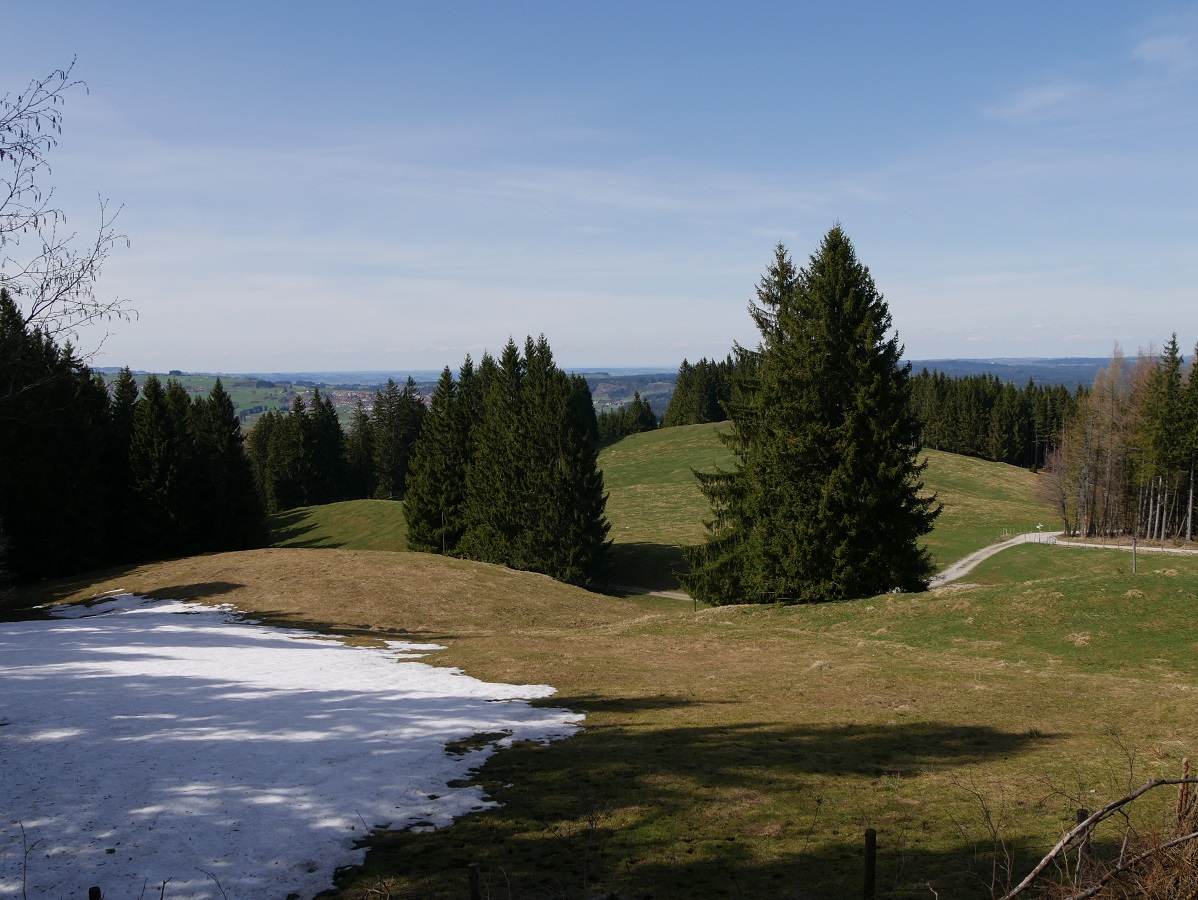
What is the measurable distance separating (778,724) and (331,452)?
98.6 meters

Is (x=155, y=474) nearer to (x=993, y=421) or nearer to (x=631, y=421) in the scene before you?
(x=631, y=421)

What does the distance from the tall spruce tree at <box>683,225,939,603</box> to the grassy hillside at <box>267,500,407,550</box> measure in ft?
137

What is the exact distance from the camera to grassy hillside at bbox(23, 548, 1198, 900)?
8.59 meters

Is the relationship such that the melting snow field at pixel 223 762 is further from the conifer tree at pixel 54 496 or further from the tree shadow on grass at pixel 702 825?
the conifer tree at pixel 54 496

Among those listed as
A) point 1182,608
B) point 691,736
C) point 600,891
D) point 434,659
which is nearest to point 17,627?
point 434,659

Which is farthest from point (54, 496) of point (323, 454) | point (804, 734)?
point (323, 454)

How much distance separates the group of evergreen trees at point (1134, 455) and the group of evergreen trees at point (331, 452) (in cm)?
7189

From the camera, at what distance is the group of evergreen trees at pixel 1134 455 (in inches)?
2581

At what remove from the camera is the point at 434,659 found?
824 inches

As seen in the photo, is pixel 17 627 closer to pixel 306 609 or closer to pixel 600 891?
pixel 306 609

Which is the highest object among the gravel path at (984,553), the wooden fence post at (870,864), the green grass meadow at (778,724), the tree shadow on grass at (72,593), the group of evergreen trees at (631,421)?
the group of evergreen trees at (631,421)

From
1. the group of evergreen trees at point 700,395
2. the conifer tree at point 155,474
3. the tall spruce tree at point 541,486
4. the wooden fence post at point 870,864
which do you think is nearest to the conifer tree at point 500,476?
the tall spruce tree at point 541,486

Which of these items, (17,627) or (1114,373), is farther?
(1114,373)

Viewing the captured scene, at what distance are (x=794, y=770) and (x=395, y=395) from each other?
104m
